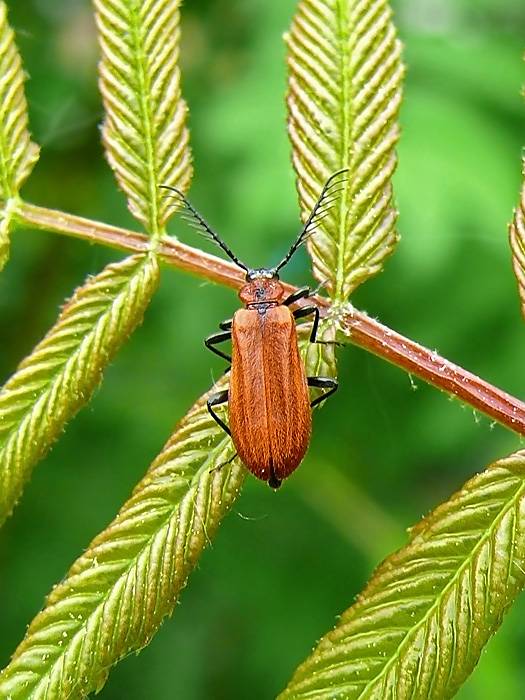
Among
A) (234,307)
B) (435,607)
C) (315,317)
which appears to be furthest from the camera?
(234,307)

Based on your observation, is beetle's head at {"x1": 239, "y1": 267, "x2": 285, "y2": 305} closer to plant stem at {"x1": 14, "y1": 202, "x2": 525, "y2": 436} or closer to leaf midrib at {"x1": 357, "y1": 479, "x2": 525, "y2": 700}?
plant stem at {"x1": 14, "y1": 202, "x2": 525, "y2": 436}

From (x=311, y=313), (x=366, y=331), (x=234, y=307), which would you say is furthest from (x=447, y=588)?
(x=234, y=307)

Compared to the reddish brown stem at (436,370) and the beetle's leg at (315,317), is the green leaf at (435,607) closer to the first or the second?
the reddish brown stem at (436,370)

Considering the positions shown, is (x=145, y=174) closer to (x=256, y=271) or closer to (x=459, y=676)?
(x=256, y=271)

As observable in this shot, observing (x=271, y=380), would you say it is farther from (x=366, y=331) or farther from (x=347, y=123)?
(x=347, y=123)

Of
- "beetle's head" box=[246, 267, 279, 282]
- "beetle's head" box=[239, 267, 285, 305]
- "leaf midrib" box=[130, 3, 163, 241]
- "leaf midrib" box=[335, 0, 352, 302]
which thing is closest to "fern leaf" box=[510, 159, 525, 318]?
"leaf midrib" box=[335, 0, 352, 302]
